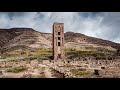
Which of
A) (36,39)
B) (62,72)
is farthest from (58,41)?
(36,39)

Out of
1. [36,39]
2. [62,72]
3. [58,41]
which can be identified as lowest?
[62,72]

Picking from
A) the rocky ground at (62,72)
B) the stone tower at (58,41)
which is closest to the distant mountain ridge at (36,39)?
the stone tower at (58,41)

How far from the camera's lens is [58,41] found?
4631 cm

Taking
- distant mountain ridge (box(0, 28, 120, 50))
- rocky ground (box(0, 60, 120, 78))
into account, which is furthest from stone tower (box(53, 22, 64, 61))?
distant mountain ridge (box(0, 28, 120, 50))

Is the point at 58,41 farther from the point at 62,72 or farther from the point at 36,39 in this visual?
the point at 36,39

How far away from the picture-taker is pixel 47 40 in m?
105

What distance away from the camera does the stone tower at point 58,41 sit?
149ft

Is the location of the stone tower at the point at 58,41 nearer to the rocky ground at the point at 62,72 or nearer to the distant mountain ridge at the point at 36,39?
the rocky ground at the point at 62,72

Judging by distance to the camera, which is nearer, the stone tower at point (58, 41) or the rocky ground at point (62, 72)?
the rocky ground at point (62, 72)

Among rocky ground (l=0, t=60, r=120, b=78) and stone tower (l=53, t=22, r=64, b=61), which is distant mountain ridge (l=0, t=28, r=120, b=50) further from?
rocky ground (l=0, t=60, r=120, b=78)
